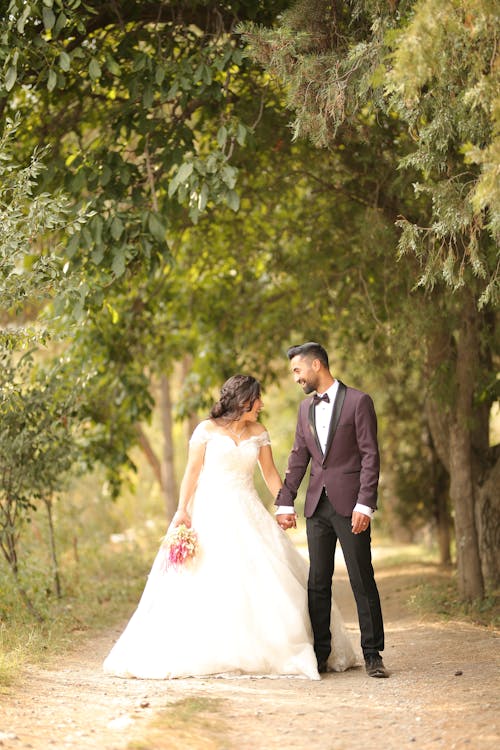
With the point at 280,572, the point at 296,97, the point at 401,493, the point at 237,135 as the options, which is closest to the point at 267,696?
the point at 280,572

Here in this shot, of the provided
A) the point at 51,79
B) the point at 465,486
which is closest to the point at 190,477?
the point at 51,79

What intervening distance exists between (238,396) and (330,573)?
1.38m

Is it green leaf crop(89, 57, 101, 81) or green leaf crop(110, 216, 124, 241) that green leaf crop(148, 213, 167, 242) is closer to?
green leaf crop(110, 216, 124, 241)

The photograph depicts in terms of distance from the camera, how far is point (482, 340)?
10.4 metres

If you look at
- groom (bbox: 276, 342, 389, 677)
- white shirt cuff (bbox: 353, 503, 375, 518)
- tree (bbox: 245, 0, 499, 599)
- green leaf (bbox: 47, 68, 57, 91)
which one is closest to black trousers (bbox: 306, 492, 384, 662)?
groom (bbox: 276, 342, 389, 677)

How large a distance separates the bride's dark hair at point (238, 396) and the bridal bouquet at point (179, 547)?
880 millimetres

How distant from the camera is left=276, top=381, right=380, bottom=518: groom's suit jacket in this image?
628 centimetres

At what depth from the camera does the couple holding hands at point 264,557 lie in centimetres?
636

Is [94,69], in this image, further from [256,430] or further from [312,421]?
[312,421]

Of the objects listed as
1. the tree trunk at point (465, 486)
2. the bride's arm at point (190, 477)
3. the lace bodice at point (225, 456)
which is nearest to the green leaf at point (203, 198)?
the lace bodice at point (225, 456)

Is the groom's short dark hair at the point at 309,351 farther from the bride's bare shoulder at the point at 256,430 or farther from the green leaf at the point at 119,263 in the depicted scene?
the green leaf at the point at 119,263

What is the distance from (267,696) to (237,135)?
14.5ft

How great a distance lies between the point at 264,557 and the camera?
6.75 meters

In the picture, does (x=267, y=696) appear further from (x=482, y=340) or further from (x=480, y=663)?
(x=482, y=340)
